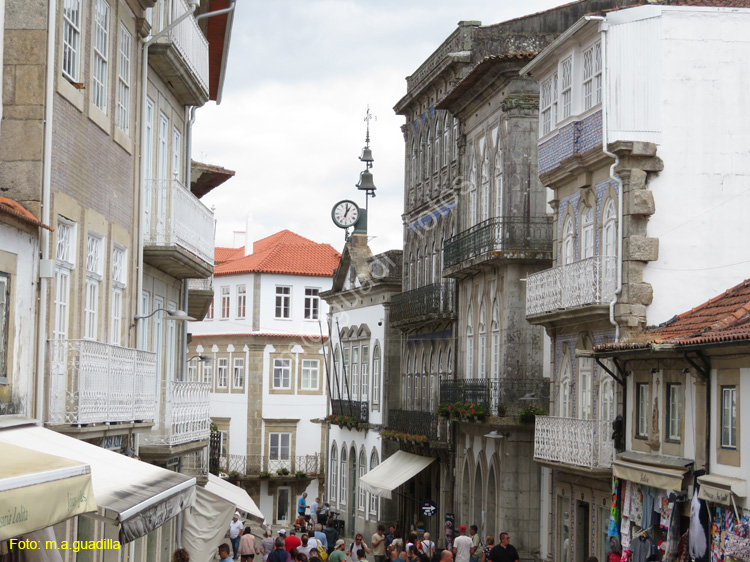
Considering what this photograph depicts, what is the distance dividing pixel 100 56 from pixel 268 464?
4769cm

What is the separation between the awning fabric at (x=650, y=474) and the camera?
2111 cm

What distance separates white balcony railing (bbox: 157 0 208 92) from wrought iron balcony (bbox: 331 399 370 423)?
25.3m

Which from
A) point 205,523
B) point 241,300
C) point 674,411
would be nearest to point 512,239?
point 205,523

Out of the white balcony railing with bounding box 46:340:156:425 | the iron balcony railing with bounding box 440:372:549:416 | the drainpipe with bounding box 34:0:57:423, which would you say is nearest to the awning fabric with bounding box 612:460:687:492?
the iron balcony railing with bounding box 440:372:549:416

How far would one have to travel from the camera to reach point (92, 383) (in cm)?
1568

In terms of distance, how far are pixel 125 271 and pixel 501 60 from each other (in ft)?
51.4

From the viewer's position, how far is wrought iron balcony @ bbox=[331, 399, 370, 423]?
48906 mm

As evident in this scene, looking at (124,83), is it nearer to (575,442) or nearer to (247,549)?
(575,442)

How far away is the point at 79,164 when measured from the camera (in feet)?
53.4

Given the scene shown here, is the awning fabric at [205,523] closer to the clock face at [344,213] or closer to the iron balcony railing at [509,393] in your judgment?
the iron balcony railing at [509,393]

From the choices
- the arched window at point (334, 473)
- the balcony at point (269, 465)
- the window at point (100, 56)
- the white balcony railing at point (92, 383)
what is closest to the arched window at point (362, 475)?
the arched window at point (334, 473)

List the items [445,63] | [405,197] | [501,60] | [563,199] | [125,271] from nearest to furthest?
1. [125,271]
2. [563,199]
3. [501,60]
4. [445,63]
5. [405,197]

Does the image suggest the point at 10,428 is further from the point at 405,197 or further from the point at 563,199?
the point at 405,197

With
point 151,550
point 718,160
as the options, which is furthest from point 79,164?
point 718,160
